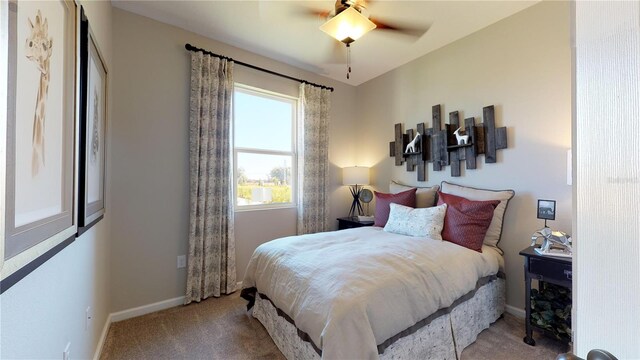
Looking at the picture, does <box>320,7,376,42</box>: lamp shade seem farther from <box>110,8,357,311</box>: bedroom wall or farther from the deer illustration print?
the deer illustration print

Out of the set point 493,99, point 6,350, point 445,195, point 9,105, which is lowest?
point 6,350

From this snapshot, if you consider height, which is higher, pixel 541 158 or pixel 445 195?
pixel 541 158

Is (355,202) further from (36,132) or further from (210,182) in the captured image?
(36,132)

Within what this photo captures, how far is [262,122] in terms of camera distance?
3.28m

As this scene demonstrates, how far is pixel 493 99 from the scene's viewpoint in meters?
2.59

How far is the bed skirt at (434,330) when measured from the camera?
1498 millimetres

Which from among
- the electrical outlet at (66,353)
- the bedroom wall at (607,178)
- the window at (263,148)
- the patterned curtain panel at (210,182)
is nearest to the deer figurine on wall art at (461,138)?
the window at (263,148)

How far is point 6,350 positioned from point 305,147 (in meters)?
2.99

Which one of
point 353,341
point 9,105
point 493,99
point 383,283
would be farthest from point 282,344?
point 493,99

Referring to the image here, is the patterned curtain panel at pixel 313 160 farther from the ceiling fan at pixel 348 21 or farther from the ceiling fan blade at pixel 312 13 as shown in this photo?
the ceiling fan at pixel 348 21

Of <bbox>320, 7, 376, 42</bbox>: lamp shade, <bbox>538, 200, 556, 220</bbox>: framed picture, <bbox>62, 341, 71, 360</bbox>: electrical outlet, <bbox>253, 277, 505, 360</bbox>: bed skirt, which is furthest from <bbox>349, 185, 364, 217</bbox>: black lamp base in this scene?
<bbox>62, 341, 71, 360</bbox>: electrical outlet

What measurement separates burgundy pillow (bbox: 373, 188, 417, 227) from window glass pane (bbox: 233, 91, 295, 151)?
4.61 feet

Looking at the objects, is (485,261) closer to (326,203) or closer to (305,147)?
(326,203)

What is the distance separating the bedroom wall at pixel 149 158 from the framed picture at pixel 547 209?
3.19 m
